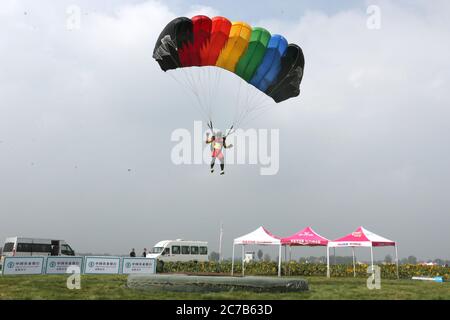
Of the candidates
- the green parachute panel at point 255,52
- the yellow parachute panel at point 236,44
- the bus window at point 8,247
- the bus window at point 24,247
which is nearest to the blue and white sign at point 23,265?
the bus window at point 24,247

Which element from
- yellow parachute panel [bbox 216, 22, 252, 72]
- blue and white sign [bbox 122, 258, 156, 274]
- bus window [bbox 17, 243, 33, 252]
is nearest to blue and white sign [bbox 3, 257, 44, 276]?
blue and white sign [bbox 122, 258, 156, 274]

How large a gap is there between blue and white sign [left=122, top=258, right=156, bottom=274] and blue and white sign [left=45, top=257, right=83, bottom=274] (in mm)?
2509

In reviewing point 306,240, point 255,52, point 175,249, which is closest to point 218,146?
point 255,52

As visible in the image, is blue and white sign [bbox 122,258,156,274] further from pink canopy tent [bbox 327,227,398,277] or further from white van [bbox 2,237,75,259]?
pink canopy tent [bbox 327,227,398,277]

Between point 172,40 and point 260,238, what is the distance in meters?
15.8

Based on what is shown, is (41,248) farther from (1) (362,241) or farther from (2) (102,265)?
(1) (362,241)

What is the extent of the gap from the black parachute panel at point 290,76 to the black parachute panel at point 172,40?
14.9 ft

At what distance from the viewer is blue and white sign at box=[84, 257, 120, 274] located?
77.1 feet

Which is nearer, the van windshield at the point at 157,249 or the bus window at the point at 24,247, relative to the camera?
the bus window at the point at 24,247

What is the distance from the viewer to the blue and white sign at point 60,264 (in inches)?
887

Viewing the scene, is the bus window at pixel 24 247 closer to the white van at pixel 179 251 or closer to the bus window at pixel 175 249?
the white van at pixel 179 251

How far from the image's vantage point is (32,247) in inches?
1229
